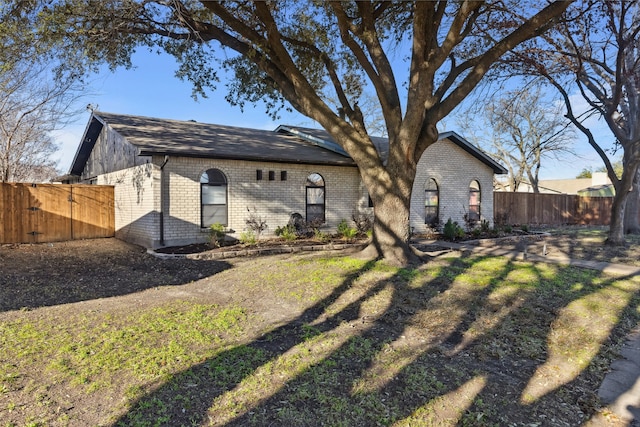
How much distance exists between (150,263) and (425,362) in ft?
24.3

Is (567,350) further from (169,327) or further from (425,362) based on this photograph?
(169,327)

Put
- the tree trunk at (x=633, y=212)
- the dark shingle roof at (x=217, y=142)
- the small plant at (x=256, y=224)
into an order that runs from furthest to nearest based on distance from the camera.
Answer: the tree trunk at (x=633, y=212) < the small plant at (x=256, y=224) < the dark shingle roof at (x=217, y=142)

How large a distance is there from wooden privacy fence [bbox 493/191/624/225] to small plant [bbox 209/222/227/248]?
613 inches

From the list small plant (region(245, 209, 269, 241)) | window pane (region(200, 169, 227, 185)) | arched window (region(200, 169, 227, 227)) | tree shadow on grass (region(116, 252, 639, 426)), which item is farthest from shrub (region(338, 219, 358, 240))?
tree shadow on grass (region(116, 252, 639, 426))

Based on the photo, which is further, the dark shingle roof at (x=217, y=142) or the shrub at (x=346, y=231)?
the shrub at (x=346, y=231)

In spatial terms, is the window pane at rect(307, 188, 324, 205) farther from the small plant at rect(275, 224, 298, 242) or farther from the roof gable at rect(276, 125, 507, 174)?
the roof gable at rect(276, 125, 507, 174)

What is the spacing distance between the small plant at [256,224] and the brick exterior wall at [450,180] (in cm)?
614

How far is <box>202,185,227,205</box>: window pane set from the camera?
1184 centimetres

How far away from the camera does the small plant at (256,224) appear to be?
40.4ft

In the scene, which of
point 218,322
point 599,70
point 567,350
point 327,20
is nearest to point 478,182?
point 599,70

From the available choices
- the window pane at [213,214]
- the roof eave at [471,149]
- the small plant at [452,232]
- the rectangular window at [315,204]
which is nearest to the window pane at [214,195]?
the window pane at [213,214]

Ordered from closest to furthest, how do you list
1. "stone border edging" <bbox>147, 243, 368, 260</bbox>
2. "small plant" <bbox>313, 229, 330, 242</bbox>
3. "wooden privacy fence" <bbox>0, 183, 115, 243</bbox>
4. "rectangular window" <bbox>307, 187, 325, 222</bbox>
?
"stone border edging" <bbox>147, 243, 368, 260</bbox>
"wooden privacy fence" <bbox>0, 183, 115, 243</bbox>
"small plant" <bbox>313, 229, 330, 242</bbox>
"rectangular window" <bbox>307, 187, 325, 222</bbox>

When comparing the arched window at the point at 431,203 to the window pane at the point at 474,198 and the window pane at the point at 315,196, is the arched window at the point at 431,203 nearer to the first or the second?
the window pane at the point at 474,198

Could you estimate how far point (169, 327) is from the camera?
4863 millimetres
